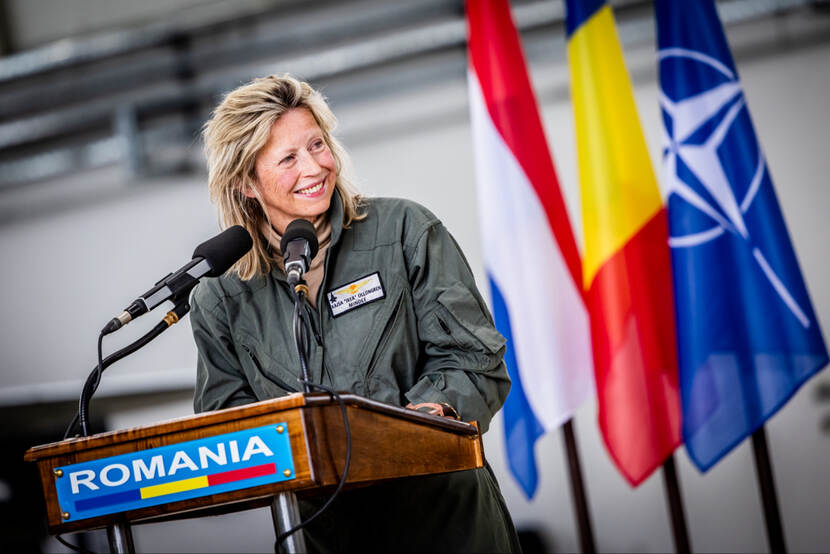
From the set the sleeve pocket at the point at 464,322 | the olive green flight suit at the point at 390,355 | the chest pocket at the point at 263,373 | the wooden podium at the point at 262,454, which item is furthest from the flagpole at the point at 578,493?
the wooden podium at the point at 262,454

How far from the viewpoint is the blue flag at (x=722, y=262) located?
2.56 meters

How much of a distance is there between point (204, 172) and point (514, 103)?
1.78 meters

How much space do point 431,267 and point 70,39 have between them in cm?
340

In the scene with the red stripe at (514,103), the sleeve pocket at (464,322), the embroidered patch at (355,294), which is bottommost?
the sleeve pocket at (464,322)

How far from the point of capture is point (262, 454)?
1126mm

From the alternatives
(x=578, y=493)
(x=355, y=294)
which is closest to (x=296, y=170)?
(x=355, y=294)

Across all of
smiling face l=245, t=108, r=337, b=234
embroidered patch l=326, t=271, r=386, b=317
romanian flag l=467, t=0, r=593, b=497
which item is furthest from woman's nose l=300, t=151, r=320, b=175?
romanian flag l=467, t=0, r=593, b=497

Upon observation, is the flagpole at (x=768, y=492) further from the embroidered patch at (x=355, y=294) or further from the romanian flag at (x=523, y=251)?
the embroidered patch at (x=355, y=294)

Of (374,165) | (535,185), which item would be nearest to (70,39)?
(374,165)

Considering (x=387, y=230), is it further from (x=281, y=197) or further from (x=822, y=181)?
(x=822, y=181)

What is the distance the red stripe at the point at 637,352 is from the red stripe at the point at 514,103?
19cm

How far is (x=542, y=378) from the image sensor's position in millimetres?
2826

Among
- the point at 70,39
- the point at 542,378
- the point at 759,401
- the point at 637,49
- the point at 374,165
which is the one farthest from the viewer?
the point at 70,39

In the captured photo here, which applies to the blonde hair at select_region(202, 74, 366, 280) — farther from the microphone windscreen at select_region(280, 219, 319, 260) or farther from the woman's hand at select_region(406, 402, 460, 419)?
the woman's hand at select_region(406, 402, 460, 419)
